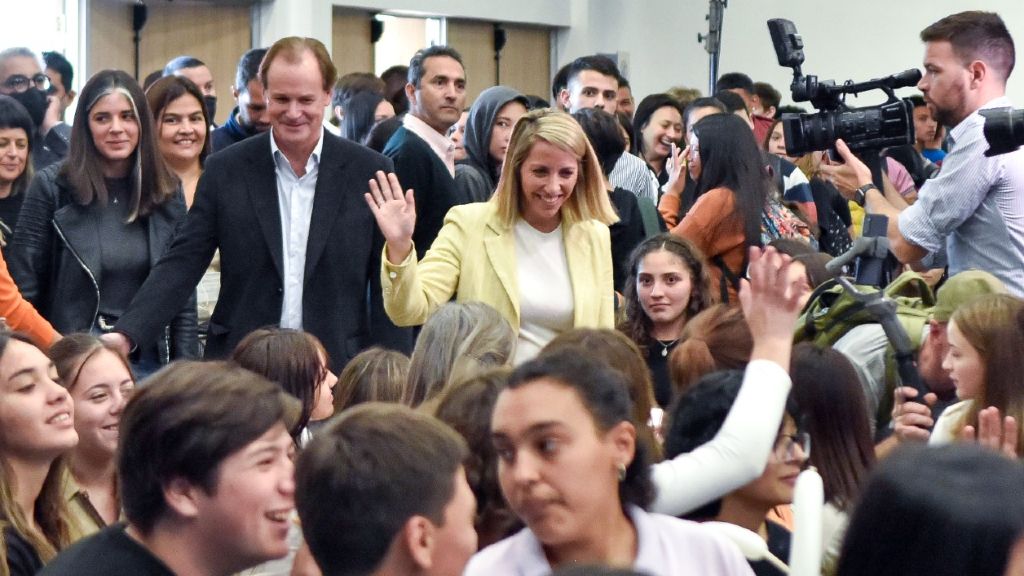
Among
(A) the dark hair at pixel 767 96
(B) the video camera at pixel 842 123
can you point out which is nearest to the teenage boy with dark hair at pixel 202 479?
→ (B) the video camera at pixel 842 123

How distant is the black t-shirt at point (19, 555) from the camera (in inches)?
97.7

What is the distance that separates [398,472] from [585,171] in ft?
7.09

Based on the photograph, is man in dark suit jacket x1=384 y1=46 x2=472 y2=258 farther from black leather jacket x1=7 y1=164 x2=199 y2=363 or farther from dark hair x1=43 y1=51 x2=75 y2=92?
dark hair x1=43 y1=51 x2=75 y2=92

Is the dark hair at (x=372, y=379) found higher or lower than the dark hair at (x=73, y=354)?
lower

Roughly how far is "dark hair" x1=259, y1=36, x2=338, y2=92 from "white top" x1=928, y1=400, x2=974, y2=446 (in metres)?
1.75

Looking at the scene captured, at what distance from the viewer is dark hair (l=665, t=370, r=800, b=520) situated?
8.09 feet

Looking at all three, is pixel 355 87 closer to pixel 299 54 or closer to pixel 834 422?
pixel 299 54

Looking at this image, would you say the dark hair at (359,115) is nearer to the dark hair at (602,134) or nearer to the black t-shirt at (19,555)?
the dark hair at (602,134)

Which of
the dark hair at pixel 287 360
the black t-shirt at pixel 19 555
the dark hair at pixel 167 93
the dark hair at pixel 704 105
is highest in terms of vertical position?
the dark hair at pixel 704 105

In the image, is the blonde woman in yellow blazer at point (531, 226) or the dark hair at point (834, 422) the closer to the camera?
the dark hair at point (834, 422)

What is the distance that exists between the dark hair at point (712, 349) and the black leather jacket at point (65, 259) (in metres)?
1.59

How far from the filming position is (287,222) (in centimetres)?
394

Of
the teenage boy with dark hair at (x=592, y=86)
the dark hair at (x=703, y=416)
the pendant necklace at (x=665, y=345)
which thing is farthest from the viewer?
the teenage boy with dark hair at (x=592, y=86)

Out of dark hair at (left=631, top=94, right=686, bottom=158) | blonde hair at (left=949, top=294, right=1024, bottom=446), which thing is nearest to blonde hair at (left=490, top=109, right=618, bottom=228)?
blonde hair at (left=949, top=294, right=1024, bottom=446)
